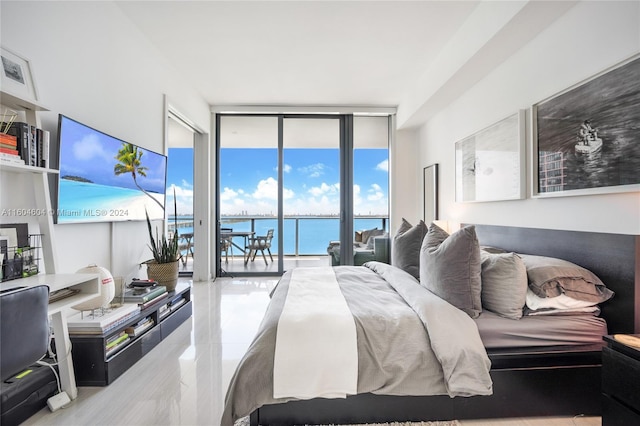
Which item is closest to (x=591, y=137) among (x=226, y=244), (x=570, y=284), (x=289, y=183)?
(x=570, y=284)

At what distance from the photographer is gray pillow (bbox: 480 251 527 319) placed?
1667mm

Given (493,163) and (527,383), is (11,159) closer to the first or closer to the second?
(527,383)

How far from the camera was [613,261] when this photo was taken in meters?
1.62

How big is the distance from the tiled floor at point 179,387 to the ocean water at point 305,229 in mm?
2444

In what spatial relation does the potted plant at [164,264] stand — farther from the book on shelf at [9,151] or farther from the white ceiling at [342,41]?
the white ceiling at [342,41]

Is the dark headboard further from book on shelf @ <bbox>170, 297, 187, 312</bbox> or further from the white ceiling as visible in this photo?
book on shelf @ <bbox>170, 297, 187, 312</bbox>

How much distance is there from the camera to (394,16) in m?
2.66

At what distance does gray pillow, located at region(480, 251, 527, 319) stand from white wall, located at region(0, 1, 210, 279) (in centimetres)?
275

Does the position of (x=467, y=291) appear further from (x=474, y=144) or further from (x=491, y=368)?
(x=474, y=144)

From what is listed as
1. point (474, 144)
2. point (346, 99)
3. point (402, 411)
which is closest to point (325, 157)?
point (346, 99)

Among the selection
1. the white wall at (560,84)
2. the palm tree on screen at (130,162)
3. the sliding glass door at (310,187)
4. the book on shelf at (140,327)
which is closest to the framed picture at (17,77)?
the palm tree on screen at (130,162)

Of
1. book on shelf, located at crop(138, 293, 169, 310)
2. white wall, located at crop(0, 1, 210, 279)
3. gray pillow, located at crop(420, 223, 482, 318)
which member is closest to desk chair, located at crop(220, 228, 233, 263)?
white wall, located at crop(0, 1, 210, 279)

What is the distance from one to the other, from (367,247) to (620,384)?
151 inches

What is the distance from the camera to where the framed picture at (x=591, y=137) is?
156cm
